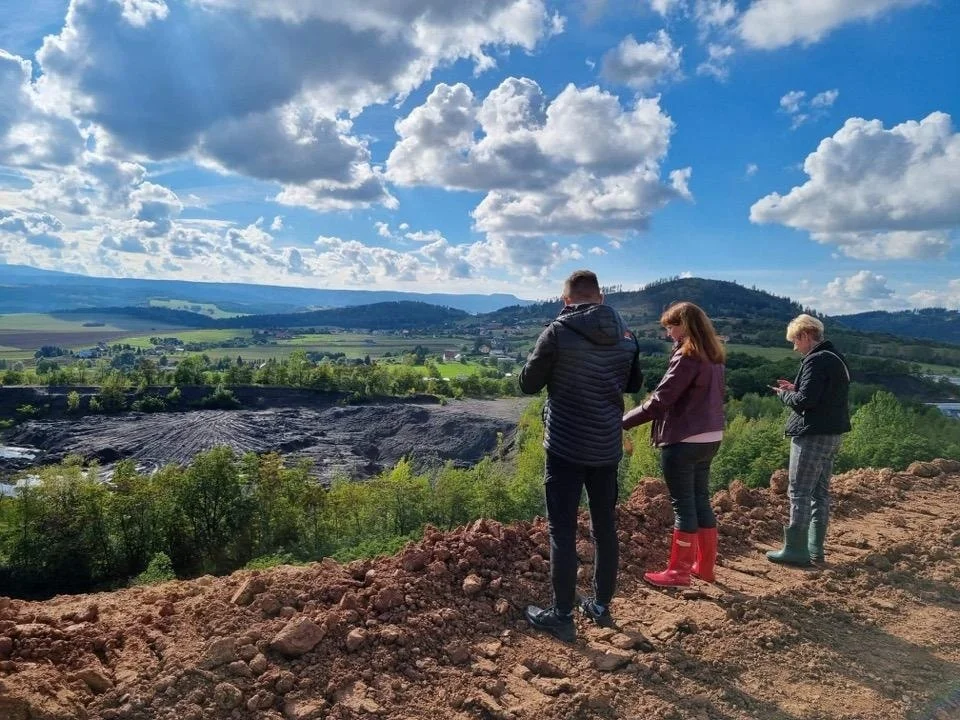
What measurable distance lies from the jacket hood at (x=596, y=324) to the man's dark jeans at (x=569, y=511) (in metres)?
0.82

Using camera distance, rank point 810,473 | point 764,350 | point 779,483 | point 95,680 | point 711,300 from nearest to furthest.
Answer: point 95,680 → point 810,473 → point 779,483 → point 764,350 → point 711,300

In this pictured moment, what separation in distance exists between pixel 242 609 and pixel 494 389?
85159 millimetres

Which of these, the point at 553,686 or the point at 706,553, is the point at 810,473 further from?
the point at 553,686

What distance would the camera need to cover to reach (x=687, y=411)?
4.66m

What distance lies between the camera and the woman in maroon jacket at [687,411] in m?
4.59

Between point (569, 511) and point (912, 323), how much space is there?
382ft

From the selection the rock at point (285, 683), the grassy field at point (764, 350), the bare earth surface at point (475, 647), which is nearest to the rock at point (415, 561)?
the bare earth surface at point (475, 647)

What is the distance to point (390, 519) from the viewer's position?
17.5 meters

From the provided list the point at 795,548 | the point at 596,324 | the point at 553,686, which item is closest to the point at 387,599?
the point at 553,686

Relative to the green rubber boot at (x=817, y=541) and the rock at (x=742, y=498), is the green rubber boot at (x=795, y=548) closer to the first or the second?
the green rubber boot at (x=817, y=541)

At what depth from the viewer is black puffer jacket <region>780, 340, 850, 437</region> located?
5.25 metres

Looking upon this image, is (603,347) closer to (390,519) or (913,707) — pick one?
(913,707)

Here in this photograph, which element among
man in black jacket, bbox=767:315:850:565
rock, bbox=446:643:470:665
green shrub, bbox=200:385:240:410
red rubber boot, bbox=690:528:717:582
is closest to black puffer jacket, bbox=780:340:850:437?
man in black jacket, bbox=767:315:850:565

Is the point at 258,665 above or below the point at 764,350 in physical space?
below
